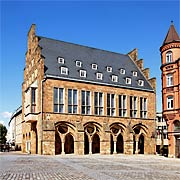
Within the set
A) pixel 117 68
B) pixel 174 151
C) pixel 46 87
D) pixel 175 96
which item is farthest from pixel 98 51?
pixel 174 151

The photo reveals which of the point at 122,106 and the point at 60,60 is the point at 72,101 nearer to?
the point at 60,60

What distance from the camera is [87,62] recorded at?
159 feet

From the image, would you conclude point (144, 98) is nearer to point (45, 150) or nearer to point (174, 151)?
point (174, 151)

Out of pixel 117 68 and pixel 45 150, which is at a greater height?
pixel 117 68

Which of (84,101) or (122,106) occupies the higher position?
(84,101)

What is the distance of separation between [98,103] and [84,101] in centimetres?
252

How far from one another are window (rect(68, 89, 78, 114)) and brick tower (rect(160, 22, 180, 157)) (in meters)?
12.6

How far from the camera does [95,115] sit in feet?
147

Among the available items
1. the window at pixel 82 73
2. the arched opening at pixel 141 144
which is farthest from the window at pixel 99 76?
the arched opening at pixel 141 144

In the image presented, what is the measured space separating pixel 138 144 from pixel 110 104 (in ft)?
30.4

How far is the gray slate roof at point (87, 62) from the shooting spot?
44.2m

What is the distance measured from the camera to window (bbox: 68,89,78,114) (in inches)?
1689

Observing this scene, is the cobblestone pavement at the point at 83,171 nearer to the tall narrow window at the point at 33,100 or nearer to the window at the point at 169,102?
the window at the point at 169,102

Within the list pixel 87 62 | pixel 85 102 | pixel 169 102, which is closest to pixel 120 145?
pixel 85 102
